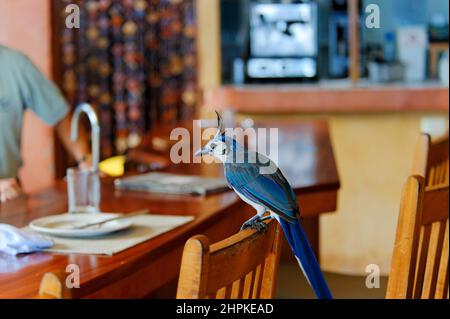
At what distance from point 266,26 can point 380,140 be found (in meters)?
1.13

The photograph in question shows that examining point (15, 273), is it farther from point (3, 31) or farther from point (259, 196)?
point (3, 31)

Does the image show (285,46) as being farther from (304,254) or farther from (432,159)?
(304,254)

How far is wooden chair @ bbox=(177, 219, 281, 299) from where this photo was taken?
2.67 feet

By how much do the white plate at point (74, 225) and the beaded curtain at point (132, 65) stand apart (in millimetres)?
3946

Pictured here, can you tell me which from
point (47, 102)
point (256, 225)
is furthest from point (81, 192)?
point (47, 102)

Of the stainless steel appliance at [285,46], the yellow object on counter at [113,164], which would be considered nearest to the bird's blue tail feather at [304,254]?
the stainless steel appliance at [285,46]

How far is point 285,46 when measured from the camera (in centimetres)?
473

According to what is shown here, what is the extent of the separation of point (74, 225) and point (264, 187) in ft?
Answer: 2.53

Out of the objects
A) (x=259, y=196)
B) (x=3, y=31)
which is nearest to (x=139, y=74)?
(x=3, y=31)

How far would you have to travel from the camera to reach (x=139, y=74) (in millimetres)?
5660

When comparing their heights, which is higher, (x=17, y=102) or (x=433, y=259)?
(x=17, y=102)

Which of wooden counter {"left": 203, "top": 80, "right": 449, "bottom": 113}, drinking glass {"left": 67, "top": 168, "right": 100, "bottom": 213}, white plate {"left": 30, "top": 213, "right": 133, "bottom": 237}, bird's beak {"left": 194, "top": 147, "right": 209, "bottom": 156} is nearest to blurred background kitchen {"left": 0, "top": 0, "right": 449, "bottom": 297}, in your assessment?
wooden counter {"left": 203, "top": 80, "right": 449, "bottom": 113}

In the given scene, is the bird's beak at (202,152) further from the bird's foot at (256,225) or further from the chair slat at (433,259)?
the chair slat at (433,259)

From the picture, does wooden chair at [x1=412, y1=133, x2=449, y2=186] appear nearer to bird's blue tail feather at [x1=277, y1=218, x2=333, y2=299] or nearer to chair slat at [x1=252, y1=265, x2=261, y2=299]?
chair slat at [x1=252, y1=265, x2=261, y2=299]
